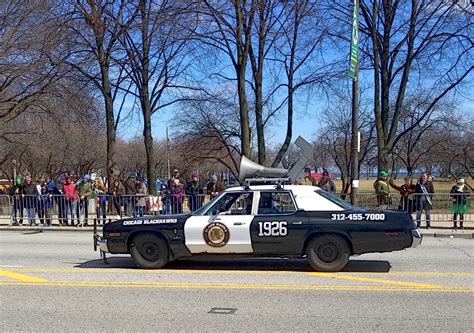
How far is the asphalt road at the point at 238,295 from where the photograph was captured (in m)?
6.54

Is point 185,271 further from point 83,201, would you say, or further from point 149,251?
point 83,201

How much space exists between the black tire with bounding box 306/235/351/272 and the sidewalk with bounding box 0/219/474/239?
7.31 meters

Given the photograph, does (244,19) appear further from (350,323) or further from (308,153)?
(350,323)

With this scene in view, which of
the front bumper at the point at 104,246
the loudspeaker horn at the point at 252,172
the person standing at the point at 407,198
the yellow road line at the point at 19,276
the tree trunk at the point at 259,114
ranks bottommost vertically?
the yellow road line at the point at 19,276

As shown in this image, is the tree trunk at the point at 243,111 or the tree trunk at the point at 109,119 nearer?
the tree trunk at the point at 243,111

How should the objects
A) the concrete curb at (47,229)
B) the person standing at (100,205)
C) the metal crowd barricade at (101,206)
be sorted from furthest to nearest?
the person standing at (100,205)
the metal crowd barricade at (101,206)
the concrete curb at (47,229)

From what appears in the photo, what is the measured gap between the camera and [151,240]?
10.1 meters

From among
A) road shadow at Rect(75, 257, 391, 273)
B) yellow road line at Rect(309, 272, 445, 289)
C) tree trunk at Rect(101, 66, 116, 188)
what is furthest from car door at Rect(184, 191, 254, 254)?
tree trunk at Rect(101, 66, 116, 188)

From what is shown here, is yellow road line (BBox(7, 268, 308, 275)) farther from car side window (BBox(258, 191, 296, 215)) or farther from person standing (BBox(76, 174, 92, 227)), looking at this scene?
person standing (BBox(76, 174, 92, 227))

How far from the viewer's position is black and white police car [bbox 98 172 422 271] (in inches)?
376

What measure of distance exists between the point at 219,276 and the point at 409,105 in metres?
31.7

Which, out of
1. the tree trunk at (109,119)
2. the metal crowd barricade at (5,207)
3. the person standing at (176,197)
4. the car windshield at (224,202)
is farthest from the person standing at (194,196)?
the car windshield at (224,202)

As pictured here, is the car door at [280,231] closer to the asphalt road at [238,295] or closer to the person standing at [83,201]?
the asphalt road at [238,295]

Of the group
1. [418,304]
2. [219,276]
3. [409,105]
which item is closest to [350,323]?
[418,304]
